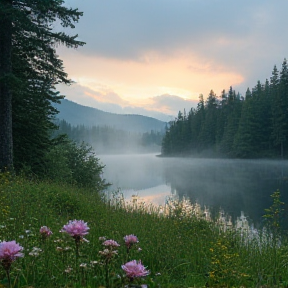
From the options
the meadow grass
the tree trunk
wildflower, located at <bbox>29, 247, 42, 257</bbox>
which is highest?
the tree trunk

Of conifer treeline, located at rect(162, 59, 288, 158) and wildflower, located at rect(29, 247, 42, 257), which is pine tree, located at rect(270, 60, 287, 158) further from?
wildflower, located at rect(29, 247, 42, 257)

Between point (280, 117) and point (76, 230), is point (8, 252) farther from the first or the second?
point (280, 117)

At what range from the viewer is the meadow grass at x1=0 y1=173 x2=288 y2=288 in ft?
11.3

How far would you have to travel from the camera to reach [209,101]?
300ft

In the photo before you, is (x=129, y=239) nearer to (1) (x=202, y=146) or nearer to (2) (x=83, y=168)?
(2) (x=83, y=168)

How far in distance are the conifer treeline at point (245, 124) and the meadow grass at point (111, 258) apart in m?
52.9

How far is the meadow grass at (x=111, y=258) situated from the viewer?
11.3 ft

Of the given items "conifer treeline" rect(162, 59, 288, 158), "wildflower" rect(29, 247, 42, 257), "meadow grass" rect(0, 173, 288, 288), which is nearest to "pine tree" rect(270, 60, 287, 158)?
"conifer treeline" rect(162, 59, 288, 158)

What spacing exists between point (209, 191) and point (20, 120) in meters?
16.1

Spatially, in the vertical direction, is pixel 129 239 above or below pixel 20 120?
below

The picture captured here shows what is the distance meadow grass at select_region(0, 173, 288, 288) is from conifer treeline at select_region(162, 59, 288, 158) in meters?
52.9

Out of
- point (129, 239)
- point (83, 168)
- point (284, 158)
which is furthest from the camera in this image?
point (284, 158)

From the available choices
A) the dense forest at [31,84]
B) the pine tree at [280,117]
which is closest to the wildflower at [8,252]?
the dense forest at [31,84]

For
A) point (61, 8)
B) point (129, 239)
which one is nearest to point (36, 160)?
point (61, 8)
